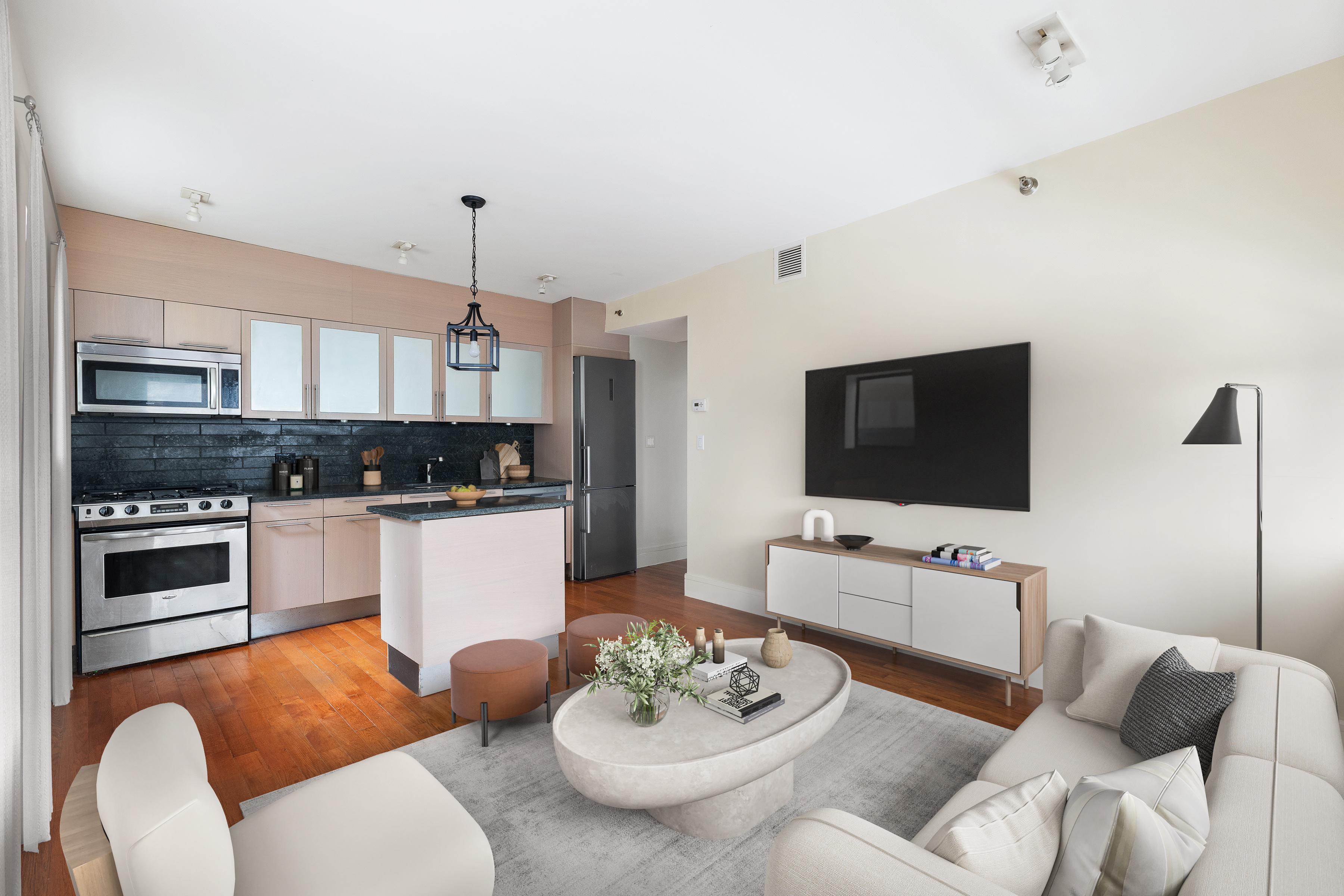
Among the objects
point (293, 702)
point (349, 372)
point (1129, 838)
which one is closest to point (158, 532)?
point (293, 702)

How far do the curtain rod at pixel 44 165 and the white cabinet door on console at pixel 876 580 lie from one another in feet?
13.4

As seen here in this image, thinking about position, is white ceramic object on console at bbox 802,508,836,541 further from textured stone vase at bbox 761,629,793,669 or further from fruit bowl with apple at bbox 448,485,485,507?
fruit bowl with apple at bbox 448,485,485,507

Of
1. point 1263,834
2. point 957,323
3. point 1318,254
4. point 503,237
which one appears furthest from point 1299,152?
point 503,237

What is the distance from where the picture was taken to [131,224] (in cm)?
379

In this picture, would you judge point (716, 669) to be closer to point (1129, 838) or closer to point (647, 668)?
point (647, 668)

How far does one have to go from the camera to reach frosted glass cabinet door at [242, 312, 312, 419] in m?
4.23

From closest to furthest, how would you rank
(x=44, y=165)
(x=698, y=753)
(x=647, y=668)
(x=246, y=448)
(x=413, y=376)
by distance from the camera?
1. (x=698, y=753)
2. (x=647, y=668)
3. (x=44, y=165)
4. (x=246, y=448)
5. (x=413, y=376)

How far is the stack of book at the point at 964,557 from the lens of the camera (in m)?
3.12

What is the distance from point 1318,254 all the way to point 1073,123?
3.58 feet

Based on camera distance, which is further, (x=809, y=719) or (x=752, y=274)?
(x=752, y=274)

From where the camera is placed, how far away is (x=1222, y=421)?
7.22ft

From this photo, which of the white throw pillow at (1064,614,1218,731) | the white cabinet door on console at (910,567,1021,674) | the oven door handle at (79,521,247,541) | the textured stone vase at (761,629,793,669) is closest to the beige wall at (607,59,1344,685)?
the white cabinet door on console at (910,567,1021,674)

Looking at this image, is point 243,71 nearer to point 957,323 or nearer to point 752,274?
point 752,274

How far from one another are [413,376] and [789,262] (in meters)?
3.20
